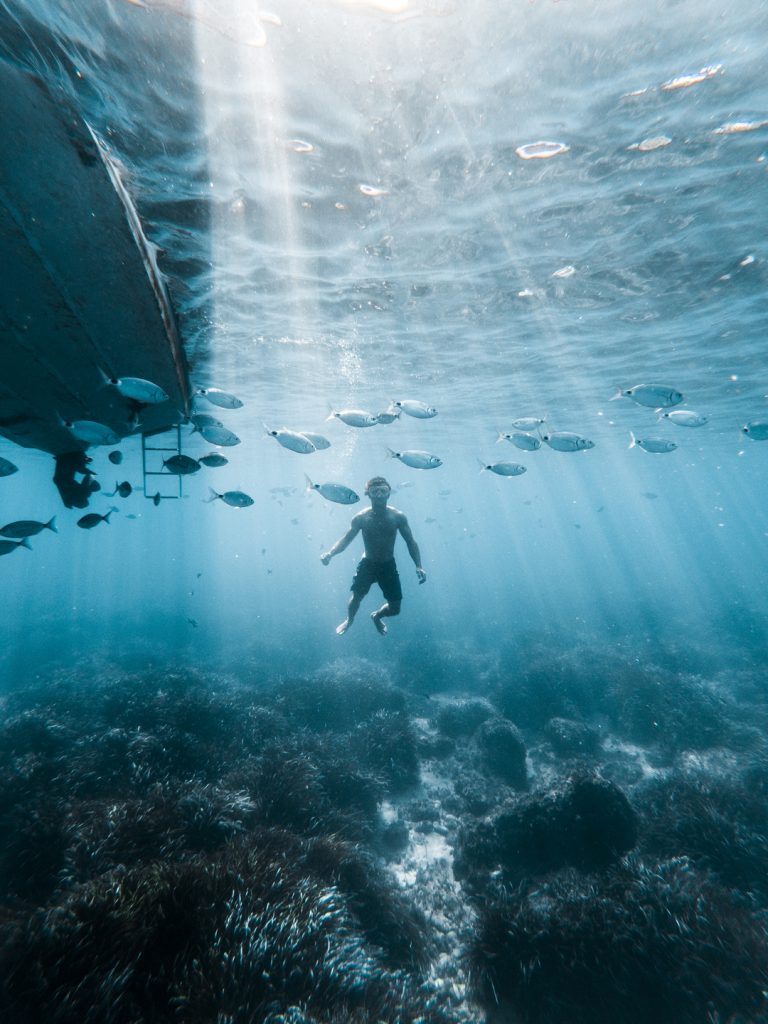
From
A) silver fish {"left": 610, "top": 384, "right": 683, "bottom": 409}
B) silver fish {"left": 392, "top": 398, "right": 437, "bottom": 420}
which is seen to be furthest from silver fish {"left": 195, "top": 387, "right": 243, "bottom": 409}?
silver fish {"left": 610, "top": 384, "right": 683, "bottom": 409}

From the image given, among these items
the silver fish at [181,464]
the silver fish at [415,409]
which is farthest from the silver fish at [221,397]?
the silver fish at [415,409]

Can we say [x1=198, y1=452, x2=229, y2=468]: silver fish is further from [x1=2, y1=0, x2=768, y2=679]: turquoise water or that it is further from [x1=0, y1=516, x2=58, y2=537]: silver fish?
[x1=2, y1=0, x2=768, y2=679]: turquoise water

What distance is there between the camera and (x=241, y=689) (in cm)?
1827

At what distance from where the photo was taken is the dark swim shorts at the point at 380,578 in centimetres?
1034

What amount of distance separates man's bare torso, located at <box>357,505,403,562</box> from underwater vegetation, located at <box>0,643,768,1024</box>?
5.17 metres

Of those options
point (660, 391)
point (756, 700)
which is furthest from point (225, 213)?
point (756, 700)

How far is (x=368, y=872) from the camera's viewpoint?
717 centimetres

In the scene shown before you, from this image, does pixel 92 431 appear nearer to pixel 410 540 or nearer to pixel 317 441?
pixel 317 441

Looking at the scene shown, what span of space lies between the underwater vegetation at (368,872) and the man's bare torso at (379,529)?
5167 mm

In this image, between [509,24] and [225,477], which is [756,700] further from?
[225,477]

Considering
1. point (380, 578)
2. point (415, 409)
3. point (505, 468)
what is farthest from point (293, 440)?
point (380, 578)

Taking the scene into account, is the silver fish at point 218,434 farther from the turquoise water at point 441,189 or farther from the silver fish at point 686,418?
the silver fish at point 686,418

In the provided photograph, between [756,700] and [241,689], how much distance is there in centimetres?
2127

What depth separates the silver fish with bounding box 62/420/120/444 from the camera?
6274mm
